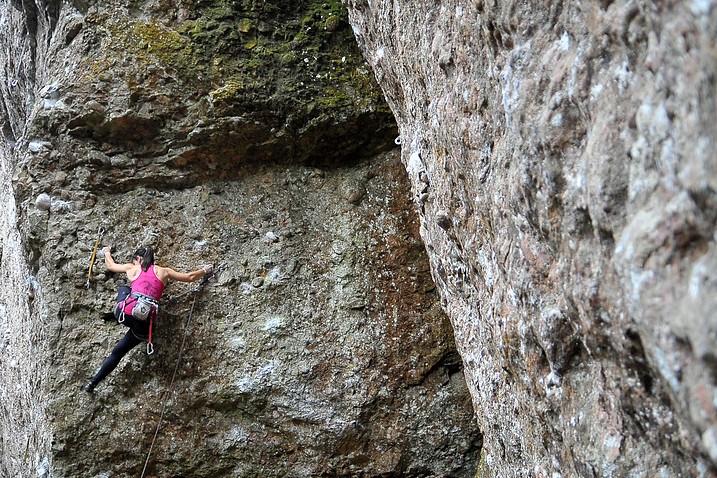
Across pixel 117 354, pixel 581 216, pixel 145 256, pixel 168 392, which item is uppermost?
pixel 581 216

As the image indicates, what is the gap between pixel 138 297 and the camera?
235 inches

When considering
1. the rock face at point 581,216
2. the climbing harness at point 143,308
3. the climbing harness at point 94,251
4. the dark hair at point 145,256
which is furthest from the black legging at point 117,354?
the rock face at point 581,216

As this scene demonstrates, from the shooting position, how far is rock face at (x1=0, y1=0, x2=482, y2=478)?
638 cm

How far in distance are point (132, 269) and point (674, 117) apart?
545 centimetres

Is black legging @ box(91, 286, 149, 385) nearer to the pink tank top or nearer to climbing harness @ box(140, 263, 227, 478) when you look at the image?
the pink tank top

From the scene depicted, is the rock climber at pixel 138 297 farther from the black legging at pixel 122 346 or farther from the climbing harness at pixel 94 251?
the climbing harness at pixel 94 251

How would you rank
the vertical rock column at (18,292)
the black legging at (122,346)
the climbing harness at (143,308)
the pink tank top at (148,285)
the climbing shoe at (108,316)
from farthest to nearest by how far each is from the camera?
1. the vertical rock column at (18,292)
2. the climbing shoe at (108,316)
3. the black legging at (122,346)
4. the pink tank top at (148,285)
5. the climbing harness at (143,308)

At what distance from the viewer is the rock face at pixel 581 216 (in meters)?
1.81

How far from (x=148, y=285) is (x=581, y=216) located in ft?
Answer: 14.8

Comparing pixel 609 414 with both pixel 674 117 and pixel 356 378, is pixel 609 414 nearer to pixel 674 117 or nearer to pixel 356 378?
pixel 674 117

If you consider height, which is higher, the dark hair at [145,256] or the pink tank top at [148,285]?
the dark hair at [145,256]

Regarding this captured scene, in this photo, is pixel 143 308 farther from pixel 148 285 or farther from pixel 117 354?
pixel 117 354

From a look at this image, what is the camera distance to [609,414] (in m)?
2.69

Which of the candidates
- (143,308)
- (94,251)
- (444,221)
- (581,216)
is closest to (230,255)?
(143,308)
